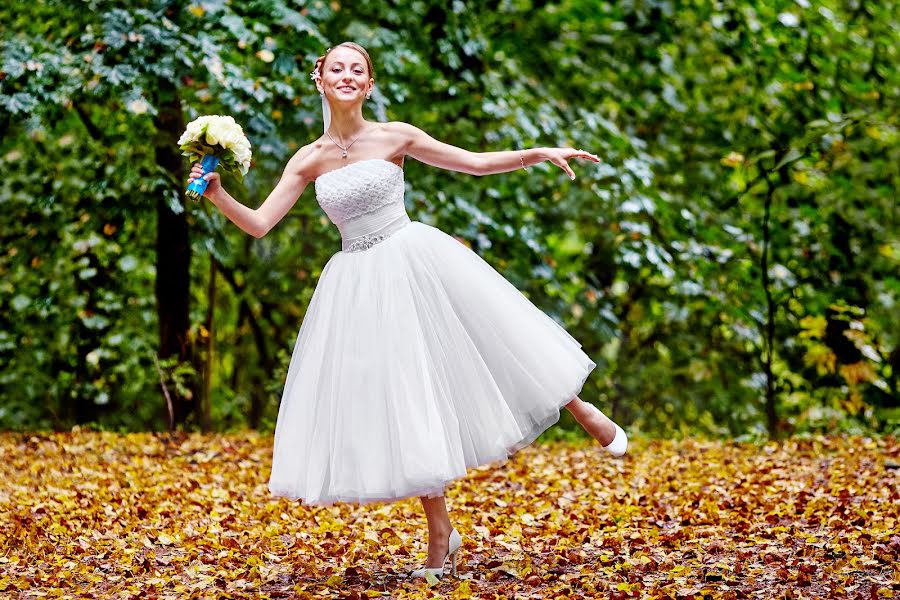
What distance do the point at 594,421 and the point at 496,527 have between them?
132cm

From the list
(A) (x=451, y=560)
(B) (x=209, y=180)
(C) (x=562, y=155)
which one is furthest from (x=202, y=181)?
(A) (x=451, y=560)

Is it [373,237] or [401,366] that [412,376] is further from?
[373,237]

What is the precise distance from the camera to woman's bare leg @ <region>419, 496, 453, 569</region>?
4.24 metres

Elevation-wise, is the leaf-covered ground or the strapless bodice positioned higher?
the strapless bodice

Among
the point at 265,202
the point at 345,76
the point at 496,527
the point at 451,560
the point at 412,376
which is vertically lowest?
the point at 496,527

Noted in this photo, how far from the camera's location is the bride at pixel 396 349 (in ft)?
12.8

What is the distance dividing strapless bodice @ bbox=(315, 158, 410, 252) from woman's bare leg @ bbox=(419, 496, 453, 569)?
3.47ft

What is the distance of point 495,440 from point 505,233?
4.50 metres

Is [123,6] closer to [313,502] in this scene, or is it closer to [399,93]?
[399,93]

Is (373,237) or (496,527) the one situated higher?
(373,237)

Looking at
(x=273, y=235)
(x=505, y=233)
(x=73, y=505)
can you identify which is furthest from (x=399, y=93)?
(x=73, y=505)

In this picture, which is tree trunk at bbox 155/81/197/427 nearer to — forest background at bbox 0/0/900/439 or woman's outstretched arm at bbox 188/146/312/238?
forest background at bbox 0/0/900/439

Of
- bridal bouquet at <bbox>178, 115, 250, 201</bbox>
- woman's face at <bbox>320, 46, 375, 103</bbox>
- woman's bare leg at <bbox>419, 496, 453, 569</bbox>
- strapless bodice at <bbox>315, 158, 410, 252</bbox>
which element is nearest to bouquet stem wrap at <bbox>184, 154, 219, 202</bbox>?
bridal bouquet at <bbox>178, 115, 250, 201</bbox>

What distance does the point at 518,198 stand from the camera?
874 centimetres
